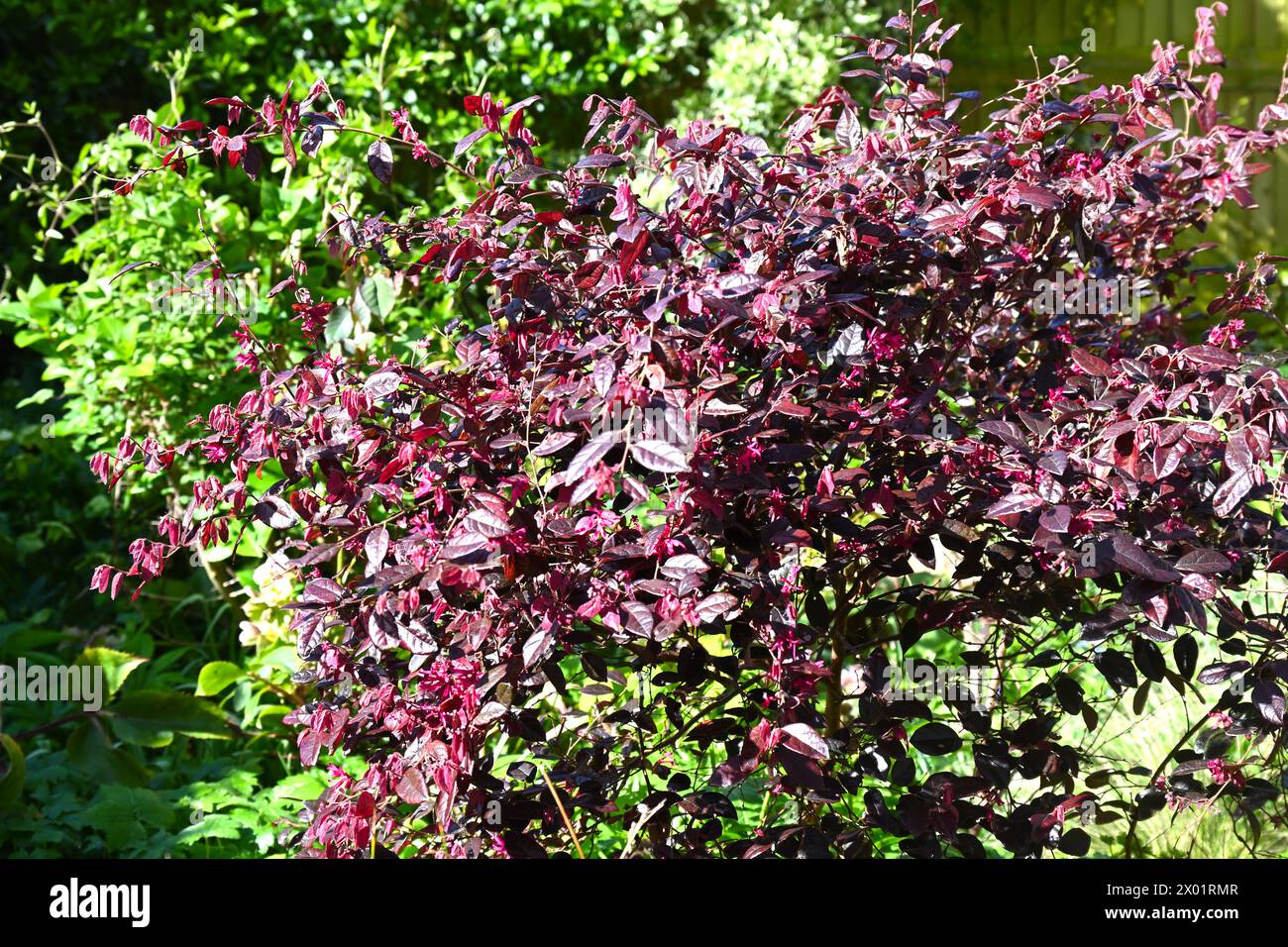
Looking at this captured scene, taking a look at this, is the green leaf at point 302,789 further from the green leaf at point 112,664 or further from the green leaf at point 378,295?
the green leaf at point 378,295

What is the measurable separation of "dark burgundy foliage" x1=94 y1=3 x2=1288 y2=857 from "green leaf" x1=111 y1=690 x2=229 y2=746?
3.18 ft

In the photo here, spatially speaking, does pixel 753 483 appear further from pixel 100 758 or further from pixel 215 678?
pixel 100 758

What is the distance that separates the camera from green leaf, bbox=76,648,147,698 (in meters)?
3.05

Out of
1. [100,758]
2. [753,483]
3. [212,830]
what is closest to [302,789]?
[212,830]

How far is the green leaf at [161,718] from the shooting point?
2.97 metres

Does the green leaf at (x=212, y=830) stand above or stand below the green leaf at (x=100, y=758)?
below

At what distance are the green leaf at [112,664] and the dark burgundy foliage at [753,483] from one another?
1.02m

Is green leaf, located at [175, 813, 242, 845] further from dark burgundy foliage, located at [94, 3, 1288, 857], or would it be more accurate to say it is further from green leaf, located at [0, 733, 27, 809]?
dark burgundy foliage, located at [94, 3, 1288, 857]

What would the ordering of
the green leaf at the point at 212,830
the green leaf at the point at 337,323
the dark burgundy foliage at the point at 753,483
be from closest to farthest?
the dark burgundy foliage at the point at 753,483 → the green leaf at the point at 337,323 → the green leaf at the point at 212,830

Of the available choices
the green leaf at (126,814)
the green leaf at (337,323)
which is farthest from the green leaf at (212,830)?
the green leaf at (337,323)

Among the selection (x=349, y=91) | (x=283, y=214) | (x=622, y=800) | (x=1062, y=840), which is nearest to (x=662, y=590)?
(x=1062, y=840)

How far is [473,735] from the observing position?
6.03 ft

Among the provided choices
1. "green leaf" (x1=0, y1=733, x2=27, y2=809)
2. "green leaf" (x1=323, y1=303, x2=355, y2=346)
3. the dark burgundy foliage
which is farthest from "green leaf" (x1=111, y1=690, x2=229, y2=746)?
"green leaf" (x1=323, y1=303, x2=355, y2=346)
